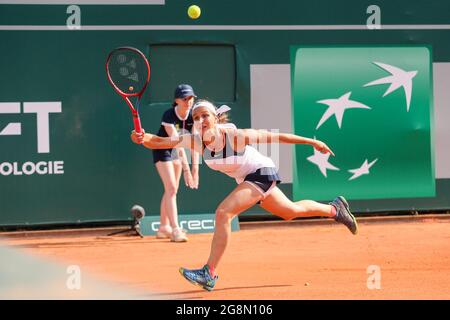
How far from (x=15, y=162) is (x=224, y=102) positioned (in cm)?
240

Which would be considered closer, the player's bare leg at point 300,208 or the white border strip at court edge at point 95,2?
the player's bare leg at point 300,208

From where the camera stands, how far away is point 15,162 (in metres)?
9.13

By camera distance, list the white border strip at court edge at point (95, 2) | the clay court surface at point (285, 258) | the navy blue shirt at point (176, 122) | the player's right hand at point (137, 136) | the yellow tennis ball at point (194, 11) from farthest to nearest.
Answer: the yellow tennis ball at point (194, 11), the white border strip at court edge at point (95, 2), the navy blue shirt at point (176, 122), the clay court surface at point (285, 258), the player's right hand at point (137, 136)

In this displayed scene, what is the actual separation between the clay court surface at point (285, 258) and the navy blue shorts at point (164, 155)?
852 millimetres

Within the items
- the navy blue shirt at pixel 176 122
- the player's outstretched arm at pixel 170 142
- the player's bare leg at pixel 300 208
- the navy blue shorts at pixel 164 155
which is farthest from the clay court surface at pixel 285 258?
the navy blue shirt at pixel 176 122

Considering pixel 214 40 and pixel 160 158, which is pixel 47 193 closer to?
pixel 160 158

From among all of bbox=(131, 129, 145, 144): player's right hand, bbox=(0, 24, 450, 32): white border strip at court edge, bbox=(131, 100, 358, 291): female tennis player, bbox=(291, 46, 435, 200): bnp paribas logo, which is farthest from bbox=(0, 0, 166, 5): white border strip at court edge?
bbox=(131, 129, 145, 144): player's right hand

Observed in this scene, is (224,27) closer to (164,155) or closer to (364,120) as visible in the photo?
(164,155)

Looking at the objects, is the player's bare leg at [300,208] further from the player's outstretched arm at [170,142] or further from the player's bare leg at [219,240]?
the player's outstretched arm at [170,142]

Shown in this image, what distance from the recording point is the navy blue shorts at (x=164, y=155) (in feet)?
28.4

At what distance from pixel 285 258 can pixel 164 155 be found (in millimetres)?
1882

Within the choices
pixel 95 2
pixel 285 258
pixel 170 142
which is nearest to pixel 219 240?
pixel 170 142

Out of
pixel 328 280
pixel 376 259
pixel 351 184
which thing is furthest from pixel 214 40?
pixel 328 280

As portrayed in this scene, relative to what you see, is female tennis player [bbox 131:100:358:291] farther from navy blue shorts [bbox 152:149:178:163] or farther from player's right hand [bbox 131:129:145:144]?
navy blue shorts [bbox 152:149:178:163]
